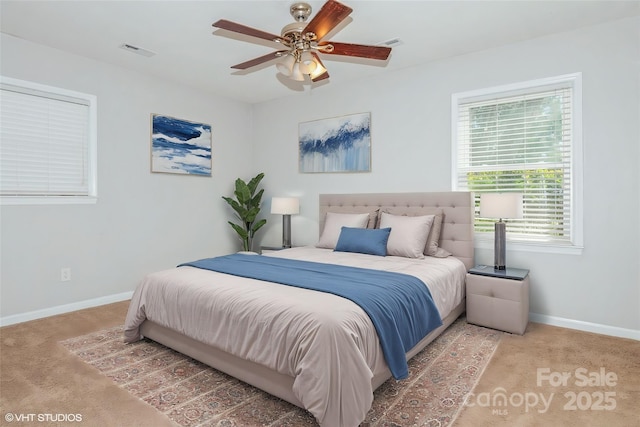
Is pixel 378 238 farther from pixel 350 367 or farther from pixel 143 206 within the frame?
pixel 143 206

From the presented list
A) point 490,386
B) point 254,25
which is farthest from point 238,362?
point 254,25

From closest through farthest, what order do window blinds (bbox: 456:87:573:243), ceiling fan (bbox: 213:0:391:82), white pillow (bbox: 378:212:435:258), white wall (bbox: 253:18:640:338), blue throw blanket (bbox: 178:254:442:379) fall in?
blue throw blanket (bbox: 178:254:442:379) → ceiling fan (bbox: 213:0:391:82) → white wall (bbox: 253:18:640:338) → window blinds (bbox: 456:87:573:243) → white pillow (bbox: 378:212:435:258)

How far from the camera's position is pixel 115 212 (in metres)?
4.03

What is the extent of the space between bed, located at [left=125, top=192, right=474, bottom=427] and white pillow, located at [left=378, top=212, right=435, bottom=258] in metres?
0.01

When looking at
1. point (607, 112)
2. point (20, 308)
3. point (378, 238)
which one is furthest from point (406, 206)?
point (20, 308)

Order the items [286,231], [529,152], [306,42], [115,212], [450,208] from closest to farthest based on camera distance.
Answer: [306,42] < [529,152] < [450,208] < [115,212] < [286,231]

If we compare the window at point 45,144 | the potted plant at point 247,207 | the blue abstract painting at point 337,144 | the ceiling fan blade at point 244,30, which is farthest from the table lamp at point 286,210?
the ceiling fan blade at point 244,30

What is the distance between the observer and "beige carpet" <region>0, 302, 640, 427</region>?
6.23ft

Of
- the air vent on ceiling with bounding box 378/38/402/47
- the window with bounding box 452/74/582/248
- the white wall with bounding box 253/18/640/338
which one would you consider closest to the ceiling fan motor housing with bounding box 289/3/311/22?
the air vent on ceiling with bounding box 378/38/402/47

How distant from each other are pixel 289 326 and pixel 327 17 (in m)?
1.81

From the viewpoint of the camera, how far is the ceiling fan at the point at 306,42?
2221 mm

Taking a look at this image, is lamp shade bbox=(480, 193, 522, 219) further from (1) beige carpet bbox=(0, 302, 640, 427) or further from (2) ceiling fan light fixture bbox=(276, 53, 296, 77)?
(2) ceiling fan light fixture bbox=(276, 53, 296, 77)

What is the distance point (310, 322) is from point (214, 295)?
790mm

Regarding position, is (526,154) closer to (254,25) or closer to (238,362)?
(254,25)
